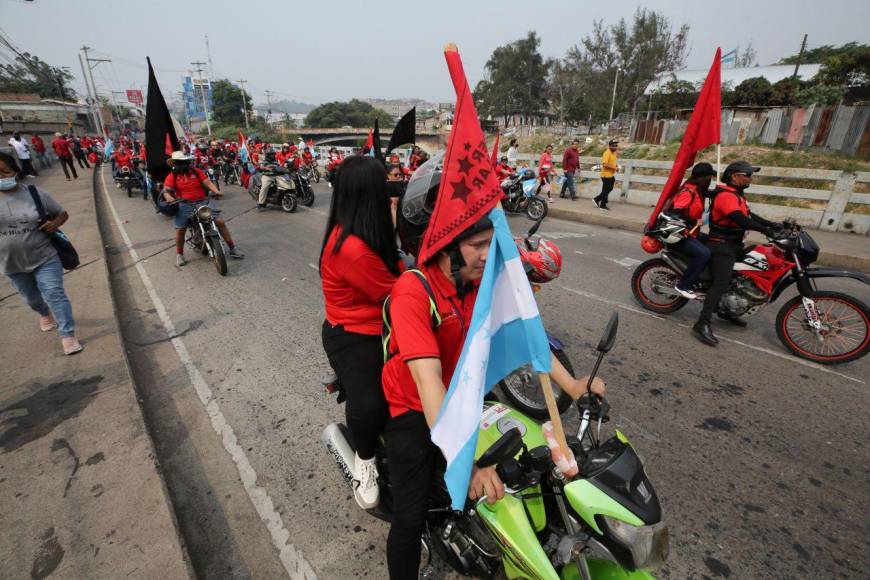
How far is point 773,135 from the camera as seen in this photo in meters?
19.6

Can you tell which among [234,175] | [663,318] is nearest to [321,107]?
[234,175]

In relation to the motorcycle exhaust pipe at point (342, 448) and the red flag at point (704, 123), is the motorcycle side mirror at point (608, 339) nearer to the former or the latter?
the motorcycle exhaust pipe at point (342, 448)

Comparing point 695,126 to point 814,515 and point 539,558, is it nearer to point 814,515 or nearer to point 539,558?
point 814,515

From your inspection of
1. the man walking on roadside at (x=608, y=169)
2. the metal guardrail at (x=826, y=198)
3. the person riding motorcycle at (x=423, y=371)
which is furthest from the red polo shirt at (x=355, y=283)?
the man walking on roadside at (x=608, y=169)

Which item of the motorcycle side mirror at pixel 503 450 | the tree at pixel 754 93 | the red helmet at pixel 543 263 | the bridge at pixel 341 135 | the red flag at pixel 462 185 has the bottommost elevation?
the bridge at pixel 341 135

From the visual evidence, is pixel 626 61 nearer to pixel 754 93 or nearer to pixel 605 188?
pixel 754 93

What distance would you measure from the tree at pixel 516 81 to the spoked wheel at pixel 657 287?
7358 cm

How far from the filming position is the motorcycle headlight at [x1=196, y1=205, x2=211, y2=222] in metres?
6.77

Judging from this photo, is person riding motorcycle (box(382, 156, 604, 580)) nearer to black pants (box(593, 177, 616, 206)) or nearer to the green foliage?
black pants (box(593, 177, 616, 206))

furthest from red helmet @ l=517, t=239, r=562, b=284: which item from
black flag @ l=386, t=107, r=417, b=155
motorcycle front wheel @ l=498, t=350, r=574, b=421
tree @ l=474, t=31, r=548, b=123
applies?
tree @ l=474, t=31, r=548, b=123

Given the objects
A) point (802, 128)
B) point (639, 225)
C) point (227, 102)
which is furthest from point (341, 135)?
point (639, 225)

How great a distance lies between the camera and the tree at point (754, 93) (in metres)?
26.8

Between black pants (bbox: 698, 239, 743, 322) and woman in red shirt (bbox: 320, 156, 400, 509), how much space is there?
3759 mm

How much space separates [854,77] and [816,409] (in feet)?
108
